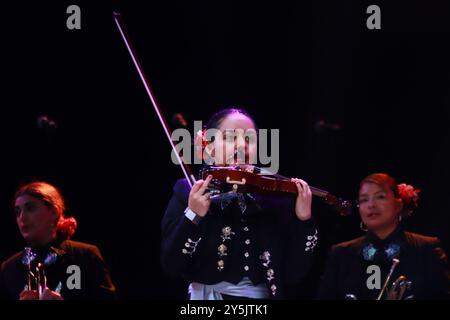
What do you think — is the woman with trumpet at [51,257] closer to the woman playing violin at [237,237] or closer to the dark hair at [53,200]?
the dark hair at [53,200]

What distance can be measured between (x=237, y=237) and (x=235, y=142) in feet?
1.11

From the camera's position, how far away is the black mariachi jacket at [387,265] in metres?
3.37

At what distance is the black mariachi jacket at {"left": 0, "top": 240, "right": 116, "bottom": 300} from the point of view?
131 inches

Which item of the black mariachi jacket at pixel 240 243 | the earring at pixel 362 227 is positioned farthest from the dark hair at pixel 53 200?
the earring at pixel 362 227

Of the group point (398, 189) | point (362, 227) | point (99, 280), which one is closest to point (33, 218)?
point (99, 280)

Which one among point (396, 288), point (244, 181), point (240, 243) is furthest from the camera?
point (396, 288)

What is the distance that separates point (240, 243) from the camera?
269cm

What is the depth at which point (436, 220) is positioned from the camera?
412cm

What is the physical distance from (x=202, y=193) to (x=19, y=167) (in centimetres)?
163

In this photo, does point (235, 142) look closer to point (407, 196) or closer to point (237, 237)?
point (237, 237)

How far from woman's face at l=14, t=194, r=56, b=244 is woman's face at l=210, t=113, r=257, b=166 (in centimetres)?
101

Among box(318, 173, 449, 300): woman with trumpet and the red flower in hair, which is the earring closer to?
box(318, 173, 449, 300): woman with trumpet

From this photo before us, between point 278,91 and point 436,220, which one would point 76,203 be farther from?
point 436,220
